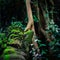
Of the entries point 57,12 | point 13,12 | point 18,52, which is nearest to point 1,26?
point 13,12

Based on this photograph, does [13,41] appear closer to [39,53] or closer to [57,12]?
[39,53]

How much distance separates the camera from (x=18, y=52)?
5.00 metres

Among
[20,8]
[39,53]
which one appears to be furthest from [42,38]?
[20,8]

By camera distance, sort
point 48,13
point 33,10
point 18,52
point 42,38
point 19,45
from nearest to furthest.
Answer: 1. point 18,52
2. point 19,45
3. point 42,38
4. point 48,13
5. point 33,10

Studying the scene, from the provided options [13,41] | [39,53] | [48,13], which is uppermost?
[48,13]

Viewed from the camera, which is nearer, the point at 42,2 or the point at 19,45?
the point at 19,45

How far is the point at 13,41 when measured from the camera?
17.8 ft

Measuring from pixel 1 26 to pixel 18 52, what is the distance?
3824 mm

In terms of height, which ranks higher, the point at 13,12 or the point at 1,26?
the point at 13,12

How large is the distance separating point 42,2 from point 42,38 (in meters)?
1.33

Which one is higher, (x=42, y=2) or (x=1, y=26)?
(x=42, y=2)

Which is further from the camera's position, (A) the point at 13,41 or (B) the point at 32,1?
(B) the point at 32,1

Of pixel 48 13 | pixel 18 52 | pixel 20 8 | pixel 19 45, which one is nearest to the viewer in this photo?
pixel 18 52

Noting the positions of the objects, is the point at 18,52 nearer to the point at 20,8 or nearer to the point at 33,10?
the point at 33,10
